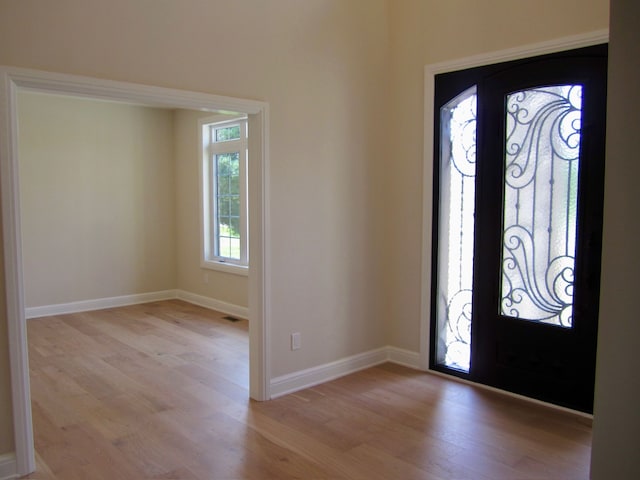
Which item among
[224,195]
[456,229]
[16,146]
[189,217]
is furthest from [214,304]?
[16,146]

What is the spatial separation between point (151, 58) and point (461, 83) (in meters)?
2.24

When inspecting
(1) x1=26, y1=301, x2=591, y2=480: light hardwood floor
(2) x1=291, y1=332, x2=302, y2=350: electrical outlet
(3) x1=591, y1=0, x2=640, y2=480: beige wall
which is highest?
(3) x1=591, y1=0, x2=640, y2=480: beige wall

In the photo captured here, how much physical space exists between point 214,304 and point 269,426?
136 inches

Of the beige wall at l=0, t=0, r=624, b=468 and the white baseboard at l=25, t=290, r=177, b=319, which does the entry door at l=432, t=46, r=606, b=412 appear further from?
the white baseboard at l=25, t=290, r=177, b=319

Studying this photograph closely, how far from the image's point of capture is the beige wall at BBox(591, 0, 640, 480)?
131cm

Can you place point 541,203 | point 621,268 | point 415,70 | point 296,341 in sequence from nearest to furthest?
1. point 621,268
2. point 541,203
3. point 296,341
4. point 415,70

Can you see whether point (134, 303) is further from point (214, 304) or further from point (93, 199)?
point (93, 199)

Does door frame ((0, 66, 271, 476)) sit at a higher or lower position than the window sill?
higher

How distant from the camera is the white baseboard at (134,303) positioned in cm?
597

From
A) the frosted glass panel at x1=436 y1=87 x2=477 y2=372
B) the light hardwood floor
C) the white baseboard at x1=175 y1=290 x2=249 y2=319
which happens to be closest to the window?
the white baseboard at x1=175 y1=290 x2=249 y2=319

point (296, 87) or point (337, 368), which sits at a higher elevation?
point (296, 87)

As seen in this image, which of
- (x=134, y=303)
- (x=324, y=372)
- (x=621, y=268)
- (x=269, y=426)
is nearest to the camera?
(x=621, y=268)

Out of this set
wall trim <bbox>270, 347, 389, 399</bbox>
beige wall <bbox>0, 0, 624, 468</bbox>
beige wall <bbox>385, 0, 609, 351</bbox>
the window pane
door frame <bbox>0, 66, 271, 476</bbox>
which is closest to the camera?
door frame <bbox>0, 66, 271, 476</bbox>

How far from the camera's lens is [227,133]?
20.7 ft
